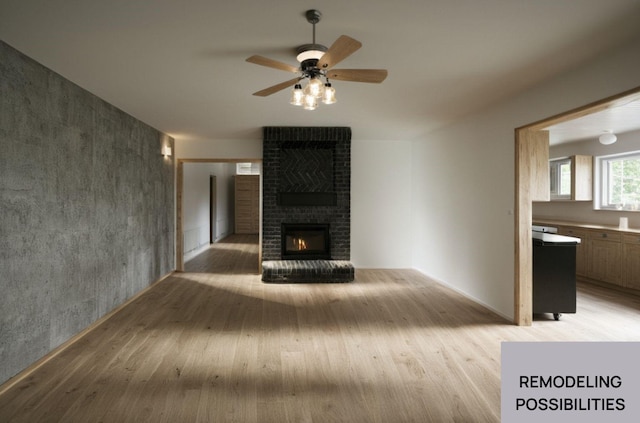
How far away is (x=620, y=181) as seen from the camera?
21.0 ft

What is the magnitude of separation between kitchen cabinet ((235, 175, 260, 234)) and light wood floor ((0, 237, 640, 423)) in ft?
27.3

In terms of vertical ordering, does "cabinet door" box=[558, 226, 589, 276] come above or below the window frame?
below

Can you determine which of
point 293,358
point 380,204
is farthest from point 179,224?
point 293,358

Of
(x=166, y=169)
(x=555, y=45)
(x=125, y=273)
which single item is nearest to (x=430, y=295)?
(x=555, y=45)

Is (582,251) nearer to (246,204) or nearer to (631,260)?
(631,260)

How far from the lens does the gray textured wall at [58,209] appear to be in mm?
2809

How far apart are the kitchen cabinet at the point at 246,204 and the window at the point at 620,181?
989 cm

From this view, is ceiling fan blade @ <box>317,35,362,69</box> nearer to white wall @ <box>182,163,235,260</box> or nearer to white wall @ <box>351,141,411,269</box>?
white wall @ <box>351,141,411,269</box>

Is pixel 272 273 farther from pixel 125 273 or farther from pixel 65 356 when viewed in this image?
pixel 65 356

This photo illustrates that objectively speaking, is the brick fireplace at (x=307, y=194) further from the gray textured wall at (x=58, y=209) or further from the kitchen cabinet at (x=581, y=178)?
the kitchen cabinet at (x=581, y=178)

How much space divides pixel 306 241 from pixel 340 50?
473 cm

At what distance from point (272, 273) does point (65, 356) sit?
3170mm

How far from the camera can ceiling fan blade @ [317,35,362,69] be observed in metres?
2.15

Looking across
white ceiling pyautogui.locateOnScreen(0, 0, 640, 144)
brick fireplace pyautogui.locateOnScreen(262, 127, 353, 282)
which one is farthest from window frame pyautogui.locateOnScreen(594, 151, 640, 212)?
brick fireplace pyautogui.locateOnScreen(262, 127, 353, 282)
